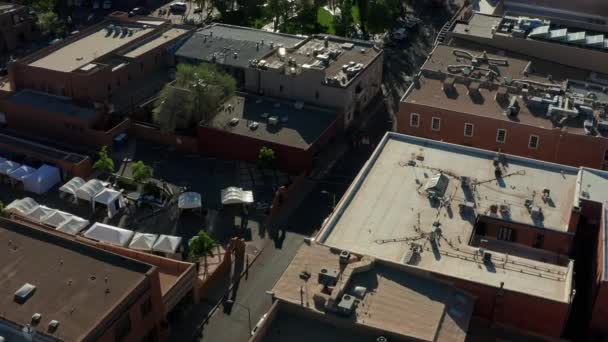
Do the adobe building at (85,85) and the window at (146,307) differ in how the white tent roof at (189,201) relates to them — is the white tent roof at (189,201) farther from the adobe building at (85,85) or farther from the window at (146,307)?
the window at (146,307)

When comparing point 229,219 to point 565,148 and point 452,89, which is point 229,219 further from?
point 565,148

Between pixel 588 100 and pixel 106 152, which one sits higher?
pixel 588 100

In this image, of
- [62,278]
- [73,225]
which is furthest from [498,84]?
[62,278]

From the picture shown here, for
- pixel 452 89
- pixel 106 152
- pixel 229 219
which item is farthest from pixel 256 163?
pixel 452 89

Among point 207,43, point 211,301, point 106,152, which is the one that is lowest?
point 211,301

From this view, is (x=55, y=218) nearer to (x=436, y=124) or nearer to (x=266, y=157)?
(x=266, y=157)
